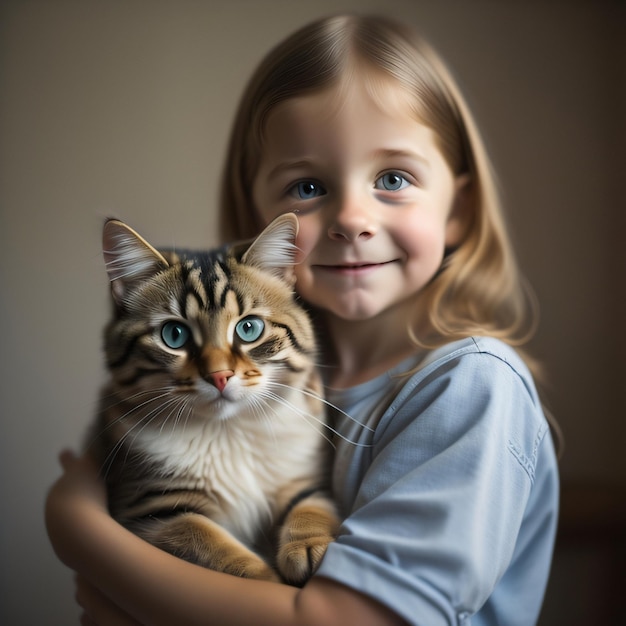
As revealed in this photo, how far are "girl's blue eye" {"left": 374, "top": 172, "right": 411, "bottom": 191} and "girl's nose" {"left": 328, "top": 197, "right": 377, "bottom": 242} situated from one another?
0.10 ft

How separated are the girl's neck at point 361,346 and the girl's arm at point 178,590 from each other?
25cm

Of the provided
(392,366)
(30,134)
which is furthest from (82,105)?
(392,366)

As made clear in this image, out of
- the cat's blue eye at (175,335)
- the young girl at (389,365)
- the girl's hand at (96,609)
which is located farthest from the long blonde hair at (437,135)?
the girl's hand at (96,609)

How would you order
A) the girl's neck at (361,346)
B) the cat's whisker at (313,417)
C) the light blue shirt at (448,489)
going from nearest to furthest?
the light blue shirt at (448,489) → the cat's whisker at (313,417) → the girl's neck at (361,346)

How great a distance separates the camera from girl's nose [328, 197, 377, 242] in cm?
67

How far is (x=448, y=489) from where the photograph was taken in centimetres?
56

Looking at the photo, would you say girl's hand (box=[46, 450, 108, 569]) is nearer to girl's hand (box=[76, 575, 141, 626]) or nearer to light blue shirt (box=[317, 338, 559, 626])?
girl's hand (box=[76, 575, 141, 626])

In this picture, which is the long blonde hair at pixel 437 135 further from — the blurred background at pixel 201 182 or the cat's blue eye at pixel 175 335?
the cat's blue eye at pixel 175 335

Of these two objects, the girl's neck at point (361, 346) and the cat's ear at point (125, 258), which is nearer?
the cat's ear at point (125, 258)

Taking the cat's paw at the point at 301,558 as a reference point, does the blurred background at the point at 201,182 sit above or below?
above

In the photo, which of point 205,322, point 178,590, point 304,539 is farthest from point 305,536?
point 205,322

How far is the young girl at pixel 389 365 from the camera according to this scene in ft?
1.81

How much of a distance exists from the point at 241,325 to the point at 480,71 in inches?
19.4

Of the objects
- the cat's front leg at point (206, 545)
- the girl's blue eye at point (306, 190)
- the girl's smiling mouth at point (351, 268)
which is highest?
the girl's blue eye at point (306, 190)
